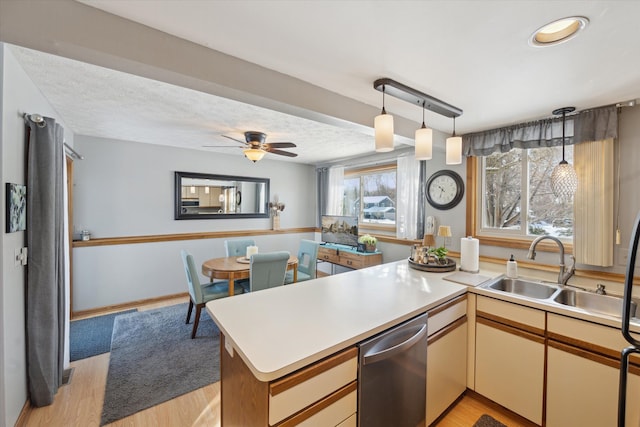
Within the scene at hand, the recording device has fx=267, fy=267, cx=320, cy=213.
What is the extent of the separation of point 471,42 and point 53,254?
2929 mm

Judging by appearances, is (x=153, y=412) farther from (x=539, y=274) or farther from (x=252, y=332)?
(x=539, y=274)

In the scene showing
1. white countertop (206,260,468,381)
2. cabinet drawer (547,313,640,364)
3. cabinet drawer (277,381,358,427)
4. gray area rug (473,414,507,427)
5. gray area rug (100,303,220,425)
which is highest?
white countertop (206,260,468,381)

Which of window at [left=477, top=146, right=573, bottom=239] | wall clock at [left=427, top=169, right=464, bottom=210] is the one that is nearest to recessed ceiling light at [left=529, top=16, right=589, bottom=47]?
window at [left=477, top=146, right=573, bottom=239]

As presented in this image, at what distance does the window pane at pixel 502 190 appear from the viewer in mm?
2635

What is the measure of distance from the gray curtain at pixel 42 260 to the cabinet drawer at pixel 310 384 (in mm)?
1963

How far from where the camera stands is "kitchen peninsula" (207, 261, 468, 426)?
3.26ft

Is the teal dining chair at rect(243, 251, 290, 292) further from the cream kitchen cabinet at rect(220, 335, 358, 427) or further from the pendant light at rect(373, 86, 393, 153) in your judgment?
the pendant light at rect(373, 86, 393, 153)

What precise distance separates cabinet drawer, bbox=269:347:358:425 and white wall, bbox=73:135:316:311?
150 inches

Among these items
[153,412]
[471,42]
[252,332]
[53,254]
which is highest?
[471,42]

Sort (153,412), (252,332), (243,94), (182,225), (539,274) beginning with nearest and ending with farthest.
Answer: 1. (252,332)
2. (243,94)
3. (153,412)
4. (539,274)
5. (182,225)

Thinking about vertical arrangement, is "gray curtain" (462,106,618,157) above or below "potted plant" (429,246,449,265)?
above

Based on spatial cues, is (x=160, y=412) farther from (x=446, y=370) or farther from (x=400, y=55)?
(x=400, y=55)

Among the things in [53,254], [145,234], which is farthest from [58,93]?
[145,234]

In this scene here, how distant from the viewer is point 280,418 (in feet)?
3.21
